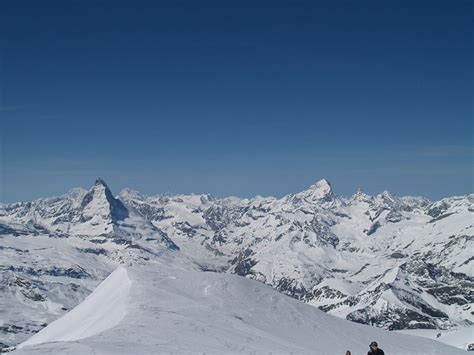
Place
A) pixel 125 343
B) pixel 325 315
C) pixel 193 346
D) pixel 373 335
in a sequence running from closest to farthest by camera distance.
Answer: pixel 125 343
pixel 193 346
pixel 373 335
pixel 325 315

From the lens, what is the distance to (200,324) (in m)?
62.7

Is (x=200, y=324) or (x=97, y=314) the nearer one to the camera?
(x=200, y=324)

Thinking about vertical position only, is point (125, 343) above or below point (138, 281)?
below

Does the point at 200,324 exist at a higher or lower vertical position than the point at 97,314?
higher

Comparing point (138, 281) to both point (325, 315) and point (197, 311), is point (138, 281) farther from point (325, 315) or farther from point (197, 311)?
point (325, 315)

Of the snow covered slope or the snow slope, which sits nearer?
the snow covered slope

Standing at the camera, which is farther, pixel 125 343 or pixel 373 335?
pixel 373 335

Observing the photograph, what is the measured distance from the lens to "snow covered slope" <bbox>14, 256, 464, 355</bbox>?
5056cm

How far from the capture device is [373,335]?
80.9 meters

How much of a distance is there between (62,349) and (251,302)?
1725 inches

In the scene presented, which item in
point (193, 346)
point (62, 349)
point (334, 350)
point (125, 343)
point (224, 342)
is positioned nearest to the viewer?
point (62, 349)

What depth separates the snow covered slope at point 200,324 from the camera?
50.6 metres

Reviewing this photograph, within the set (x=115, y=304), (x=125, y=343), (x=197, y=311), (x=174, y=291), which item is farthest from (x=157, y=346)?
(x=174, y=291)

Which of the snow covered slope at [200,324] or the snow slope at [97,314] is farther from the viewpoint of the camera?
the snow slope at [97,314]
